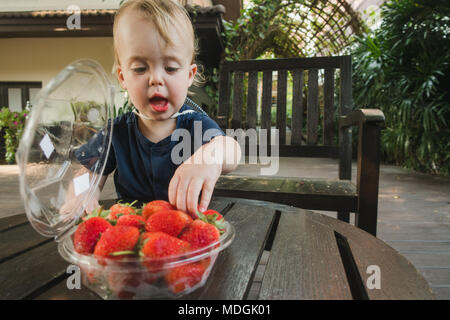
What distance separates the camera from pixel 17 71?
555cm

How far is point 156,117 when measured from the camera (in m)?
0.93

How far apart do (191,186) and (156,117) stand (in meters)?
0.44

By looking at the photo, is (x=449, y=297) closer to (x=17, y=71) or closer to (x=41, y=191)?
(x=41, y=191)

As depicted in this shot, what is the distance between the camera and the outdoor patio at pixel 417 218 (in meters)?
1.41

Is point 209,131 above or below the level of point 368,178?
above

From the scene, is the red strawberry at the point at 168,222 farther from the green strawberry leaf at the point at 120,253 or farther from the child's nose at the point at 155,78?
the child's nose at the point at 155,78

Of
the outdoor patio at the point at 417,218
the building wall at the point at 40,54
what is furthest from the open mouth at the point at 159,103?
the building wall at the point at 40,54

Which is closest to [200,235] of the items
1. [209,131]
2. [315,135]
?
[209,131]

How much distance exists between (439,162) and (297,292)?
4873mm

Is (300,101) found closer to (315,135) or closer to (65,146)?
(315,135)

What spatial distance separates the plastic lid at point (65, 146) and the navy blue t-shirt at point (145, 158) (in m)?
0.47

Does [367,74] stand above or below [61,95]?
above

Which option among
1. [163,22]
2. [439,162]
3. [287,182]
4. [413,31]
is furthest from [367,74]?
[163,22]
